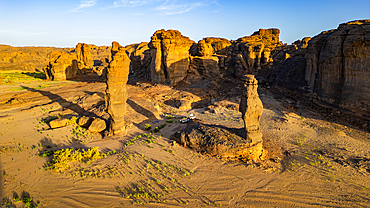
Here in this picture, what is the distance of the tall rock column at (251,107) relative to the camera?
11.2m

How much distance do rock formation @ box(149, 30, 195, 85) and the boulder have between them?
15.4 metres

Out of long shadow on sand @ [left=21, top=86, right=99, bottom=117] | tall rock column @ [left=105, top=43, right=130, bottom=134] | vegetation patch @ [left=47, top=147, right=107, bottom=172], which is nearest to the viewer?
vegetation patch @ [left=47, top=147, right=107, bottom=172]

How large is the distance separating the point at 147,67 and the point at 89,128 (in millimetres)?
21353

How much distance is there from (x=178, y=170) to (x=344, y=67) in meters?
20.8

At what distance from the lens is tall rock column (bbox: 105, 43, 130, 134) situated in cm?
1386

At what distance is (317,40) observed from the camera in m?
23.8

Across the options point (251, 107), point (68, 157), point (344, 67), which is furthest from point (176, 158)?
point (344, 67)

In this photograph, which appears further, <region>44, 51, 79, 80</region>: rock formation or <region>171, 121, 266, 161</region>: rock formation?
<region>44, 51, 79, 80</region>: rock formation

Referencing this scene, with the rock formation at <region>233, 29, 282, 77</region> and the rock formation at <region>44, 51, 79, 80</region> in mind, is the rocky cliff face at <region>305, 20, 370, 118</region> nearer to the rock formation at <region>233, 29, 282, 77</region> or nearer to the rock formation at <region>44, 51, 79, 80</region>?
the rock formation at <region>233, 29, 282, 77</region>

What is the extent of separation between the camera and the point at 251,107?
11367 millimetres

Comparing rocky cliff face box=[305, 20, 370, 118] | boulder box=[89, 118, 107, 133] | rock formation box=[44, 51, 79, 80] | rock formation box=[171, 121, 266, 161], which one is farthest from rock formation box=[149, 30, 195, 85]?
rock formation box=[44, 51, 79, 80]

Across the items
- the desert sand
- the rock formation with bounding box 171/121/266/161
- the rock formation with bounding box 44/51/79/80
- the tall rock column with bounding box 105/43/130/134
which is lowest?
the desert sand

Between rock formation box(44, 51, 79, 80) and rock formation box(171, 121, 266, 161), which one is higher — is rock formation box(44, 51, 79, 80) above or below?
above

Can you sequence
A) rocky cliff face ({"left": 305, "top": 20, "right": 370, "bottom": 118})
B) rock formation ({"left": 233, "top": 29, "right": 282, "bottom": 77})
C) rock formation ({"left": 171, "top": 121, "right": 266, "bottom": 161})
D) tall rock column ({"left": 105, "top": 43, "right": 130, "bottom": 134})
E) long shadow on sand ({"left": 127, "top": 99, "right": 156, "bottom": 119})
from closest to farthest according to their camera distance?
1. rock formation ({"left": 171, "top": 121, "right": 266, "bottom": 161})
2. tall rock column ({"left": 105, "top": 43, "right": 130, "bottom": 134})
3. rocky cliff face ({"left": 305, "top": 20, "right": 370, "bottom": 118})
4. long shadow on sand ({"left": 127, "top": 99, "right": 156, "bottom": 119})
5. rock formation ({"left": 233, "top": 29, "right": 282, "bottom": 77})
